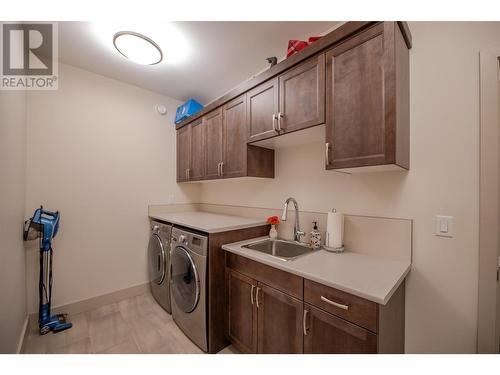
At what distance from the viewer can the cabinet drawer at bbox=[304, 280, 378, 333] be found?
895mm

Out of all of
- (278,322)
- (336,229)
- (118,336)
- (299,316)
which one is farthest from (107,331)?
(336,229)

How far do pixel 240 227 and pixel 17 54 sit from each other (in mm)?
2171

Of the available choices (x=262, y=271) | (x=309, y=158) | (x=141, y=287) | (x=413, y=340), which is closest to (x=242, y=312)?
(x=262, y=271)

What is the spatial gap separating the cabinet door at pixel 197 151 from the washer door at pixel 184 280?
967 millimetres

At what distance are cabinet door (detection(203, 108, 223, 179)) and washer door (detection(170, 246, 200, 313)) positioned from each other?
90 centimetres

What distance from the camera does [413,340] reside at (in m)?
1.23

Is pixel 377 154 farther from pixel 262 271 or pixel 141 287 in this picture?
pixel 141 287

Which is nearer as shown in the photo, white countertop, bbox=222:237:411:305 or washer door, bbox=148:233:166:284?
white countertop, bbox=222:237:411:305

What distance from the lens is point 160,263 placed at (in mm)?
2219

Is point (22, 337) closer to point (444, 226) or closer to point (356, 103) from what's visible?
point (356, 103)

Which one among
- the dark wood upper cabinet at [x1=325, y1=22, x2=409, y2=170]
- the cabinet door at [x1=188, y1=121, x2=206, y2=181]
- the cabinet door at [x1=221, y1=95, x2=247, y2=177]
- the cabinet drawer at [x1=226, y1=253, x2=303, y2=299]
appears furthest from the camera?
the cabinet door at [x1=188, y1=121, x2=206, y2=181]

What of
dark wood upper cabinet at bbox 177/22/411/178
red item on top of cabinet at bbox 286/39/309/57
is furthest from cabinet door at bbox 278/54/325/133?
red item on top of cabinet at bbox 286/39/309/57

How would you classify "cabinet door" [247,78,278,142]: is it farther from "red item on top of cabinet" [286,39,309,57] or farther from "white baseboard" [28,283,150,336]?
"white baseboard" [28,283,150,336]

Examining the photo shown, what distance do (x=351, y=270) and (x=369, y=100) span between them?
3.19 feet
